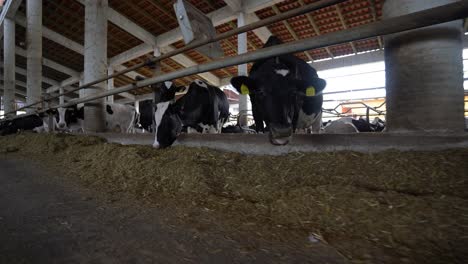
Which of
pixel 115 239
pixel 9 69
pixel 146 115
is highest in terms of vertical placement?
pixel 9 69

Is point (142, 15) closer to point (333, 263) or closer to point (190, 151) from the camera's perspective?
point (190, 151)

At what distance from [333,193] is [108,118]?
9123 millimetres

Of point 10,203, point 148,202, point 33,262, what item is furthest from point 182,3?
point 33,262

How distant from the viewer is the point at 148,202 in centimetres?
174

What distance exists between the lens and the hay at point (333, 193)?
3.59 ft

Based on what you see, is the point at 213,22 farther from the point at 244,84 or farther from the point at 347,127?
the point at 244,84

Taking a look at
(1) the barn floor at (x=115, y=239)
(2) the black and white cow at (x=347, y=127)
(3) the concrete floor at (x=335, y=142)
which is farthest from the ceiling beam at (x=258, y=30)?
→ (1) the barn floor at (x=115, y=239)

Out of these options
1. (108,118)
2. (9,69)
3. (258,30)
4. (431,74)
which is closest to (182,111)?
(431,74)

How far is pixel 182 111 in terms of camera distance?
4.34m

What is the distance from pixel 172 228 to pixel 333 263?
0.81 metres

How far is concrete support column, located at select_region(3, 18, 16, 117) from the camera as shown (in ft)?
43.5

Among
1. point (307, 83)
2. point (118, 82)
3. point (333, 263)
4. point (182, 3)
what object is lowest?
point (333, 263)

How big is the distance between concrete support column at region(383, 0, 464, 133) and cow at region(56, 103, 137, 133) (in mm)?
8997

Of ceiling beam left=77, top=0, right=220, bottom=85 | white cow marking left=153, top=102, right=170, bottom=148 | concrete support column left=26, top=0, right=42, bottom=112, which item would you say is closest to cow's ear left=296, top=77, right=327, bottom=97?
white cow marking left=153, top=102, right=170, bottom=148
